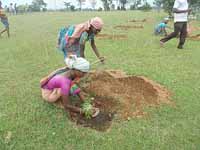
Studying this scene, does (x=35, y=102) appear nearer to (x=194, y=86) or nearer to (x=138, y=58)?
(x=194, y=86)

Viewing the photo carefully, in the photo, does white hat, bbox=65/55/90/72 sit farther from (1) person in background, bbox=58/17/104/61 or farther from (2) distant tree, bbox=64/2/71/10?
(2) distant tree, bbox=64/2/71/10

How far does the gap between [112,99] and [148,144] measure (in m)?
1.19

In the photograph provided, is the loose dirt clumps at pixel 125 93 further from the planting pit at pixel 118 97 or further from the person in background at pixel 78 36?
the person in background at pixel 78 36

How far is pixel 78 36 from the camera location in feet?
17.7

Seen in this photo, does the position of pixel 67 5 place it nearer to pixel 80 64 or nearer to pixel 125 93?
pixel 125 93

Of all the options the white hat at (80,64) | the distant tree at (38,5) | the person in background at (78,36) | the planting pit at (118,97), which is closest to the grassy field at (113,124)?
the planting pit at (118,97)

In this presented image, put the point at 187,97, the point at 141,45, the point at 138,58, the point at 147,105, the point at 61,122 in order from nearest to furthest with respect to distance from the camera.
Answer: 1. the point at 61,122
2. the point at 147,105
3. the point at 187,97
4. the point at 138,58
5. the point at 141,45

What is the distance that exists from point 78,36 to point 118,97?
3.62 ft

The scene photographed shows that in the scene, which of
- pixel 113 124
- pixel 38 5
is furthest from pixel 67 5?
pixel 113 124

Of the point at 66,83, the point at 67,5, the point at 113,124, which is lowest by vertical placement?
the point at 67,5

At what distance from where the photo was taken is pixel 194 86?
637cm

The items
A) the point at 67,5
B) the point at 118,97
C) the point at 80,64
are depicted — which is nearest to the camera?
the point at 80,64

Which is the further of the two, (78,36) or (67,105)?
(78,36)

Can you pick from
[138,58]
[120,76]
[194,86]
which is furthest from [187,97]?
[138,58]
